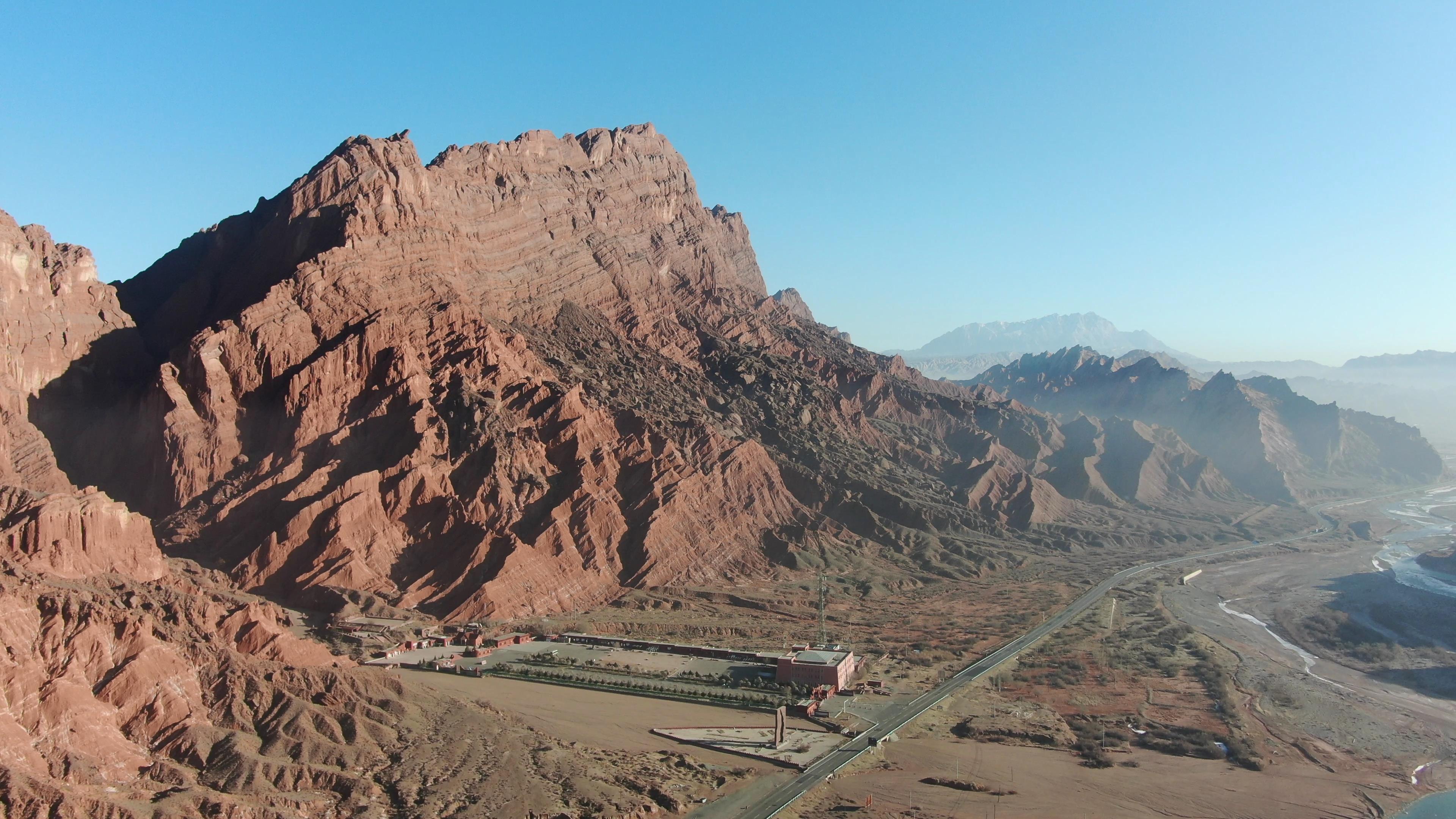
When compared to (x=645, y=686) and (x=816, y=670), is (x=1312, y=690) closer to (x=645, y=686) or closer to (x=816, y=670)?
(x=816, y=670)

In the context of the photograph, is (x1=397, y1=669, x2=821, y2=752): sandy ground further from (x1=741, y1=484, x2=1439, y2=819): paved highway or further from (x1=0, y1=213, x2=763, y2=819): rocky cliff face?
(x1=741, y1=484, x2=1439, y2=819): paved highway

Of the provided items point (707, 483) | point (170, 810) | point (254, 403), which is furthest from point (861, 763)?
point (254, 403)

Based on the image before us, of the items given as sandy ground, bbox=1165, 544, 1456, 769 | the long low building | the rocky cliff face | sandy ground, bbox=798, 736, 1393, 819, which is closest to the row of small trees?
the long low building

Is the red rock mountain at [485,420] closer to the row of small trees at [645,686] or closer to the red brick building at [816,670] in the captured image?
the row of small trees at [645,686]

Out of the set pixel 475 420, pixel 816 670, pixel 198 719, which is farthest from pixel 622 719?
pixel 475 420

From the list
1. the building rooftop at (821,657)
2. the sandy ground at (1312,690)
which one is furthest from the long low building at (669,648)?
the sandy ground at (1312,690)

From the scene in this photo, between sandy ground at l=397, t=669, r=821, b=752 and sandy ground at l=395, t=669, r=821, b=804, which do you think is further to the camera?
sandy ground at l=397, t=669, r=821, b=752

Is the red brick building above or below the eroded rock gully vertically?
below
